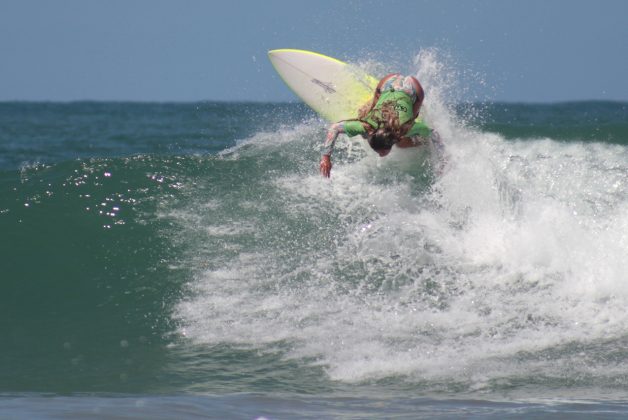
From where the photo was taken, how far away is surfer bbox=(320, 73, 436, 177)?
7754 millimetres

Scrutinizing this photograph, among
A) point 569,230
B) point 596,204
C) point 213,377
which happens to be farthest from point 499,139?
point 213,377

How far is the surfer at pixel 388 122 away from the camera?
775cm

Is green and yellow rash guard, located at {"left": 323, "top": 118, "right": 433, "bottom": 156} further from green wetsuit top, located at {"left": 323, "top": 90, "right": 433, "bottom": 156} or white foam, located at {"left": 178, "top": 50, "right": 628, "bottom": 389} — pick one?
white foam, located at {"left": 178, "top": 50, "right": 628, "bottom": 389}

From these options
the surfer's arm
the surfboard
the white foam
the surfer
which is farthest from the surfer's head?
the surfboard

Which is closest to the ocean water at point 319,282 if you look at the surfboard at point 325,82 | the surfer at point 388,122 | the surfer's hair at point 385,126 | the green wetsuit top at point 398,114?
the surfboard at point 325,82

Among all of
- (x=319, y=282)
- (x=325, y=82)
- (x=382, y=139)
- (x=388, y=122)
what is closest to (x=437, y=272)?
(x=319, y=282)

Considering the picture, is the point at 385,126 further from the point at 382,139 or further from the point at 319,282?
the point at 319,282

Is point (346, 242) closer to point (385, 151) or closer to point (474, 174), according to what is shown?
point (385, 151)

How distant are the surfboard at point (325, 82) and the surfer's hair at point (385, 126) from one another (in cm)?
162

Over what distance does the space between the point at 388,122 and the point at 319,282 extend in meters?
1.52

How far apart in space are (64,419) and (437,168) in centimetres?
485

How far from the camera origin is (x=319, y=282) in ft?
24.5

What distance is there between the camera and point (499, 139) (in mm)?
11672

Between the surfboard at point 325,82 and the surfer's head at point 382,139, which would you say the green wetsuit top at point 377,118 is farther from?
the surfboard at point 325,82
